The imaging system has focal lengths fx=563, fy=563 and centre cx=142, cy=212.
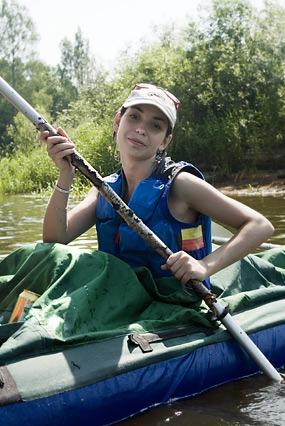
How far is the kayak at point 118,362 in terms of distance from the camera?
5.90 ft

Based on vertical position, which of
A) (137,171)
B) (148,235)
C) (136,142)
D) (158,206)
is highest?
(136,142)

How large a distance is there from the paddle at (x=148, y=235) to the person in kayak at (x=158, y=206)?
0.04m

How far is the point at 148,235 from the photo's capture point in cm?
225

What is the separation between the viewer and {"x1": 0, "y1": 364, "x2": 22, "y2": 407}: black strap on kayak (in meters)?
1.71

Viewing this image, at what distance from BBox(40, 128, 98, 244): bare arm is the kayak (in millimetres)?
492

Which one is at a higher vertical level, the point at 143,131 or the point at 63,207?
the point at 143,131

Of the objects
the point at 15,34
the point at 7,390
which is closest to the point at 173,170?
the point at 7,390

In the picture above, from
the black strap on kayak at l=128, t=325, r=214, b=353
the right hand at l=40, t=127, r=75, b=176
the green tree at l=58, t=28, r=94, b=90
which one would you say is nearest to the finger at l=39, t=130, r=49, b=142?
the right hand at l=40, t=127, r=75, b=176

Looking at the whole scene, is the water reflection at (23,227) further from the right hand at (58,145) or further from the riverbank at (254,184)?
the riverbank at (254,184)

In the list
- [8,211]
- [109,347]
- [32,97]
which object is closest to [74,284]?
[109,347]

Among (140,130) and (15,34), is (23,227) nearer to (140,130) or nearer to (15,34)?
(140,130)

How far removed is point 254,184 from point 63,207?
10884mm

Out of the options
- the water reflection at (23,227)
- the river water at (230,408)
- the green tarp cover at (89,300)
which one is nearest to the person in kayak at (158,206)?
the green tarp cover at (89,300)

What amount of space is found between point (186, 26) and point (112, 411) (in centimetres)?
1538
